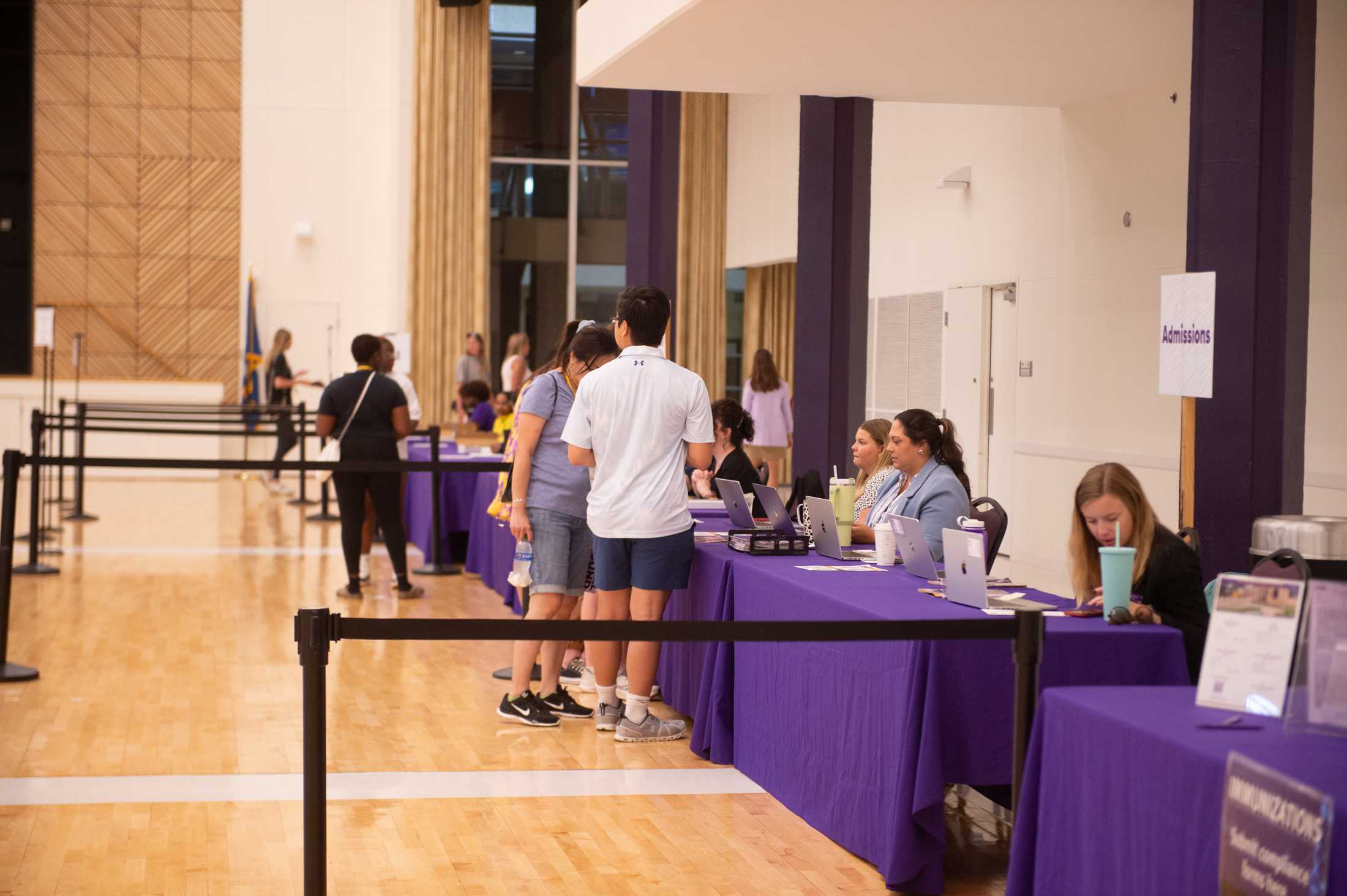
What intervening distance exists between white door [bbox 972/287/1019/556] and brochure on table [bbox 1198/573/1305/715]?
7.23m

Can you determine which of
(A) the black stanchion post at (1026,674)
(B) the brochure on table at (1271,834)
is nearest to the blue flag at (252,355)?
(A) the black stanchion post at (1026,674)

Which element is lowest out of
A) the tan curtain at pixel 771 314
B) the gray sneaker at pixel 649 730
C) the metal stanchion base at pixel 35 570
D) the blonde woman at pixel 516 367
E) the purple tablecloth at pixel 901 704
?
the metal stanchion base at pixel 35 570

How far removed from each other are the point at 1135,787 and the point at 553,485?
9.81 feet

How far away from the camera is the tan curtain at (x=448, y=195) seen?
17.0m

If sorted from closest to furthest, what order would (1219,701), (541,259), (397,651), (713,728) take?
1. (1219,701)
2. (713,728)
3. (397,651)
4. (541,259)

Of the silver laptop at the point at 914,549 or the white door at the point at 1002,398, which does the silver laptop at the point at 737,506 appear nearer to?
the silver laptop at the point at 914,549

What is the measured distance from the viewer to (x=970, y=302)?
1030 centimetres

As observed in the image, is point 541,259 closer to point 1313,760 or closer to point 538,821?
point 538,821

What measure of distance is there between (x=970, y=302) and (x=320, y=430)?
4.83 meters

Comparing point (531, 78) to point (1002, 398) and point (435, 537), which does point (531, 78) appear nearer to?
point (1002, 398)

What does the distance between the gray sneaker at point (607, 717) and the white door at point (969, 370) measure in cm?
549

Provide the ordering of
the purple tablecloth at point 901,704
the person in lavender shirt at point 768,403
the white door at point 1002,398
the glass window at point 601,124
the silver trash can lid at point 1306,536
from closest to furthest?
the purple tablecloth at point 901,704, the silver trash can lid at point 1306,536, the white door at point 1002,398, the person in lavender shirt at point 768,403, the glass window at point 601,124

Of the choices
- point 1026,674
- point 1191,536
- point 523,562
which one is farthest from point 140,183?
point 1026,674

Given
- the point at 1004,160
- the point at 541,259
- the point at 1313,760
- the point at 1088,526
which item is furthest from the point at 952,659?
the point at 541,259
